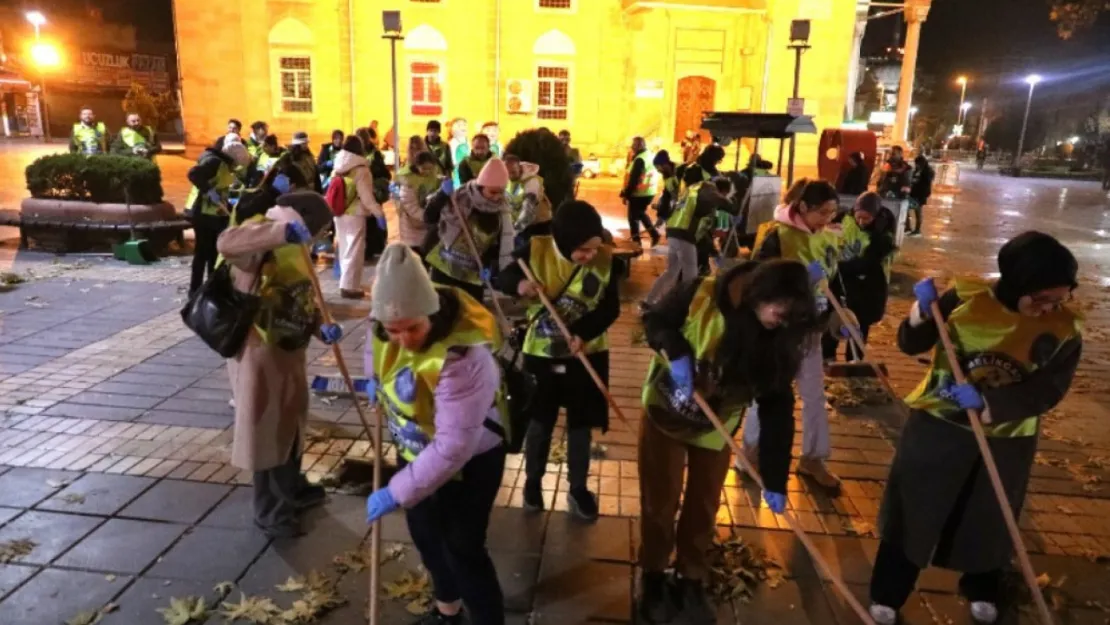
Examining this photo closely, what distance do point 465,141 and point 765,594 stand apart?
16.3 m

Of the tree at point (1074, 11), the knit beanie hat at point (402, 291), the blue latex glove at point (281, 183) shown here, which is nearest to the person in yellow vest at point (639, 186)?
the tree at point (1074, 11)

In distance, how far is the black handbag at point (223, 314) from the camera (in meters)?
3.79

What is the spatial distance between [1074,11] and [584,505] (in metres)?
9.95

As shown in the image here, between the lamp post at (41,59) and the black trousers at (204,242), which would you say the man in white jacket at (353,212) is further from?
the lamp post at (41,59)

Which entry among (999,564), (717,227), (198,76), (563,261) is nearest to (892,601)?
(999,564)

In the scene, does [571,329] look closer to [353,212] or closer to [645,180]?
[353,212]

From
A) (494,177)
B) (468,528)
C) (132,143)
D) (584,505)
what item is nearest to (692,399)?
(468,528)

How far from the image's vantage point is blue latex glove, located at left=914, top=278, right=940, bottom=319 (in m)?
3.33

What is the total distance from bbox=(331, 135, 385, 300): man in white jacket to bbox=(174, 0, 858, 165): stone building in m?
17.6

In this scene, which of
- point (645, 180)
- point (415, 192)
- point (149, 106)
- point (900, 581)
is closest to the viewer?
point (900, 581)

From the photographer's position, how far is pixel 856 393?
677 centimetres

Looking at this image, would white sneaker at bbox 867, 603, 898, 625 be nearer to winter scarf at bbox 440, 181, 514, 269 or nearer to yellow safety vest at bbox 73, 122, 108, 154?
winter scarf at bbox 440, 181, 514, 269

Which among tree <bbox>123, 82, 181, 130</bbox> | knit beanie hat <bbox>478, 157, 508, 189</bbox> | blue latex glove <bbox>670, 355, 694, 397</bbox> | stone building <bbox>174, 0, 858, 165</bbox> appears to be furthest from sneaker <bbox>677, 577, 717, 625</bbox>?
tree <bbox>123, 82, 181, 130</bbox>

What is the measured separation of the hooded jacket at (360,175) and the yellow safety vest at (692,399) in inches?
243
